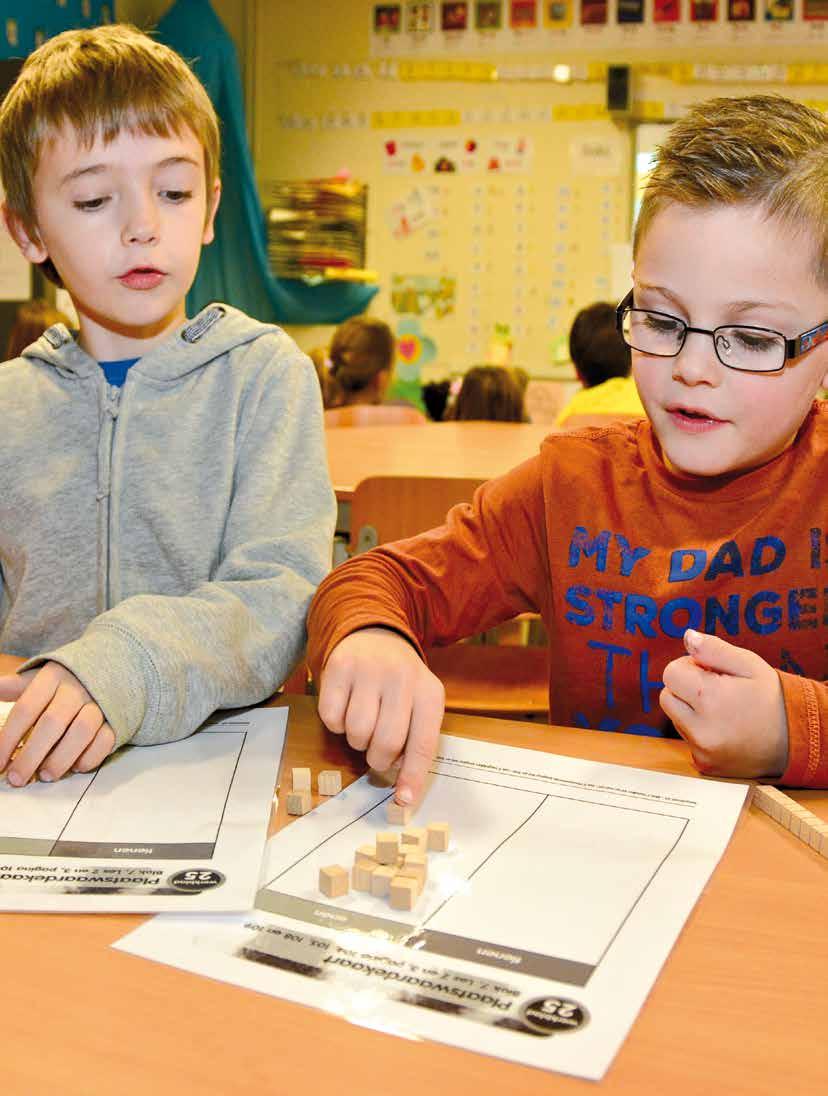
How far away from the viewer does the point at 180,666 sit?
86cm

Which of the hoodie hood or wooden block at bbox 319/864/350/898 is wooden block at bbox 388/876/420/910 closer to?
wooden block at bbox 319/864/350/898

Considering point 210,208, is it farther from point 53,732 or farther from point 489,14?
point 489,14

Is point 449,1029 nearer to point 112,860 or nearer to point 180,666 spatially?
point 112,860

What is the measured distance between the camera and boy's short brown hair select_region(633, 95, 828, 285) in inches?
35.8

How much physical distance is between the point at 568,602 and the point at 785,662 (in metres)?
0.20

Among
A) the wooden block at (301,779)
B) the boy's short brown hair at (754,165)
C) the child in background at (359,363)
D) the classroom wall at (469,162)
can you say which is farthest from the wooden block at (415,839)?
the classroom wall at (469,162)

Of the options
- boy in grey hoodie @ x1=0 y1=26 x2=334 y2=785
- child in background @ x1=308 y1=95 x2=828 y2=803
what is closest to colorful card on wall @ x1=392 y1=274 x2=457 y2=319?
boy in grey hoodie @ x1=0 y1=26 x2=334 y2=785

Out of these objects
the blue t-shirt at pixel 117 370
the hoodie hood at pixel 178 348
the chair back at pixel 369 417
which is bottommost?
the chair back at pixel 369 417

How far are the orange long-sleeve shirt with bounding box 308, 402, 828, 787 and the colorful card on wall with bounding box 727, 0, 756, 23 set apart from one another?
4.98 m

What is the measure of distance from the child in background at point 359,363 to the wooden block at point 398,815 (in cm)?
362

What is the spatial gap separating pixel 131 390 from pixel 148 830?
0.61 m

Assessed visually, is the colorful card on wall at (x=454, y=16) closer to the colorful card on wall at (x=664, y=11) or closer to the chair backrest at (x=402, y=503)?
the colorful card on wall at (x=664, y=11)

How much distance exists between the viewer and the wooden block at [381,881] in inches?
22.6

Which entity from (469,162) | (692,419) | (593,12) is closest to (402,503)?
(692,419)
